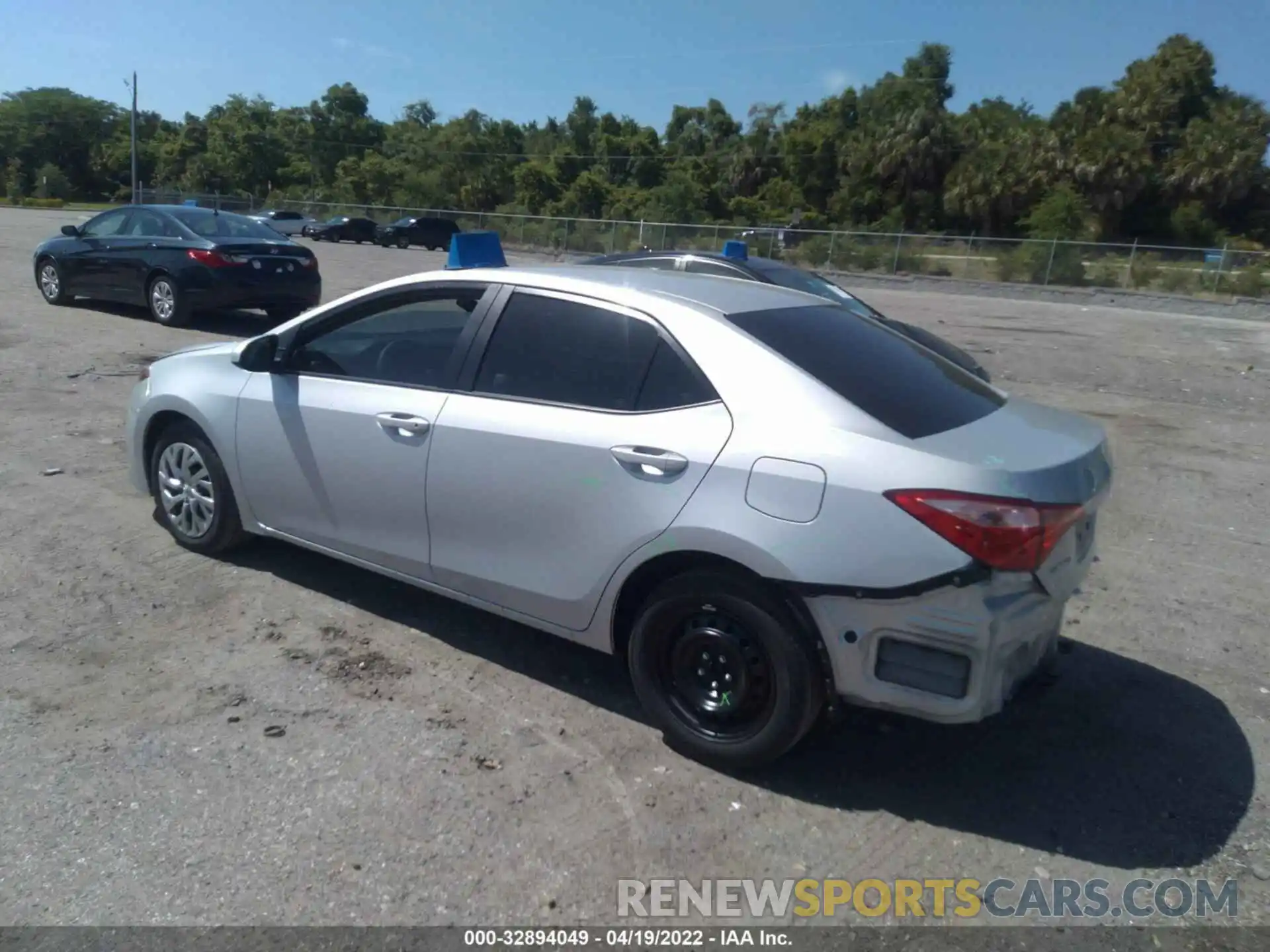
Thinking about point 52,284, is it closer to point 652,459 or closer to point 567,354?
point 567,354

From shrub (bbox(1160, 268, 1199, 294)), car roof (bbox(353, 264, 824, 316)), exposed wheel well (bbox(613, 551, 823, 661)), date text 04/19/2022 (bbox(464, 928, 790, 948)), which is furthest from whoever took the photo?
shrub (bbox(1160, 268, 1199, 294))

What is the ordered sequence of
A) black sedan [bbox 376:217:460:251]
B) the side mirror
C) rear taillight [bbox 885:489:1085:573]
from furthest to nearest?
1. black sedan [bbox 376:217:460:251]
2. the side mirror
3. rear taillight [bbox 885:489:1085:573]

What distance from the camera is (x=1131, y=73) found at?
57.2m

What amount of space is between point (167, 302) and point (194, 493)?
8.50 meters

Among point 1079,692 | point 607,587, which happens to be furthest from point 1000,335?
point 607,587

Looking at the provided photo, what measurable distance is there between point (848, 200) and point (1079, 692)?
61140mm

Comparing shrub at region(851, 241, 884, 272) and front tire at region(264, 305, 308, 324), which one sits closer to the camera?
front tire at region(264, 305, 308, 324)

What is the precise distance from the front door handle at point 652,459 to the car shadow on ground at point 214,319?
398 inches

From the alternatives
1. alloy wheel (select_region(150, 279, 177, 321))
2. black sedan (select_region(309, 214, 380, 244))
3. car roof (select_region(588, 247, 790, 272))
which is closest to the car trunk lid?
car roof (select_region(588, 247, 790, 272))

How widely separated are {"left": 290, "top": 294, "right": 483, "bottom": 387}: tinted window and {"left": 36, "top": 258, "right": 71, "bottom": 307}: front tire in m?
11.3

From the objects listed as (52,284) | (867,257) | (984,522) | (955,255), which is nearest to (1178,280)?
(955,255)

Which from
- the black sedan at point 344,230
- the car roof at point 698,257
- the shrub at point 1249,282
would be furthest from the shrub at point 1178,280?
the black sedan at point 344,230

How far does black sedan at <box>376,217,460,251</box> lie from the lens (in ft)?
143

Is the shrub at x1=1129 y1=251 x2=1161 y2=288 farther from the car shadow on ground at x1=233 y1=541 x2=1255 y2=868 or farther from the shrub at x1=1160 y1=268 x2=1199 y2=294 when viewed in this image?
the car shadow on ground at x1=233 y1=541 x2=1255 y2=868
